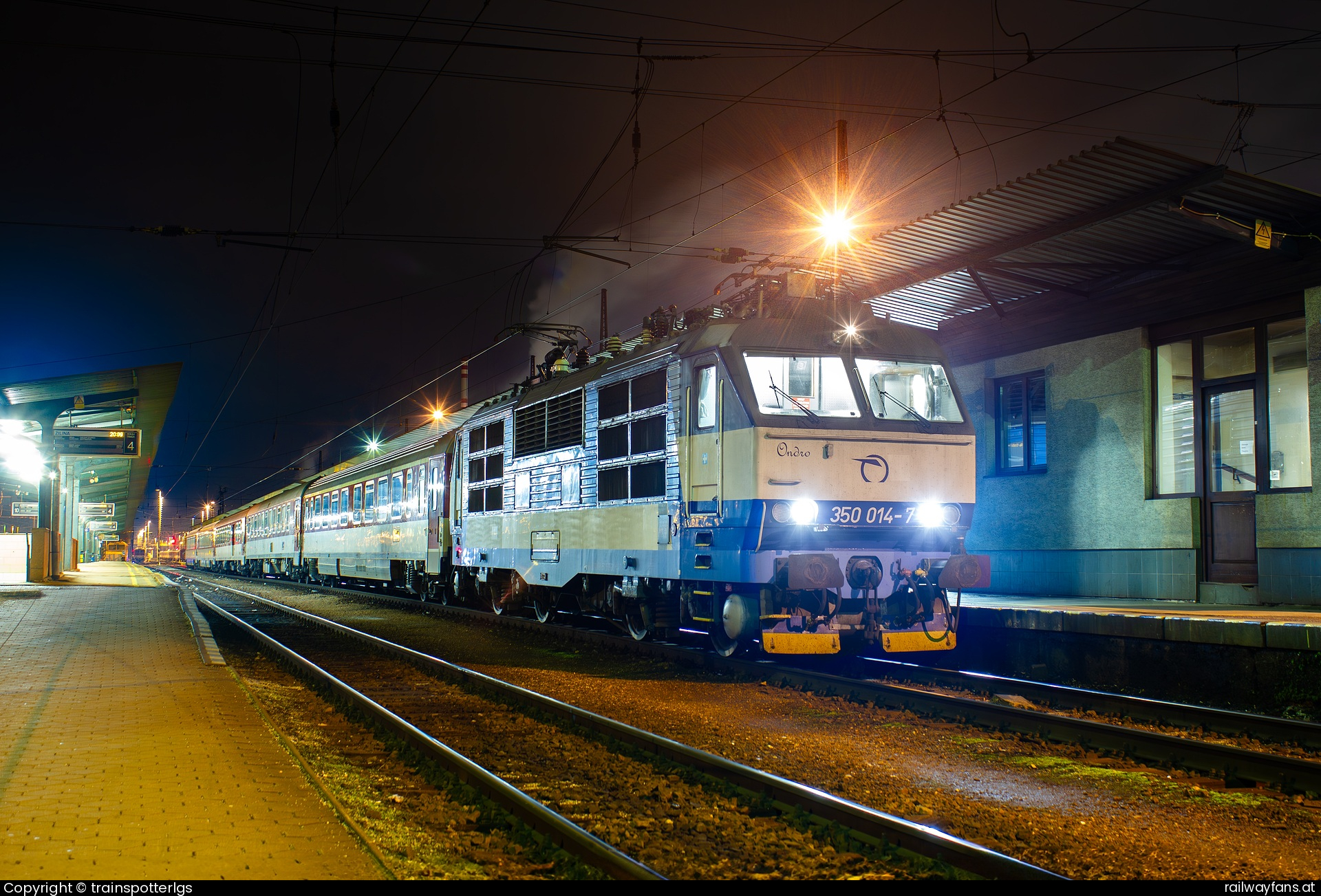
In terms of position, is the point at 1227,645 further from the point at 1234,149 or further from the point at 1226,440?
the point at 1234,149

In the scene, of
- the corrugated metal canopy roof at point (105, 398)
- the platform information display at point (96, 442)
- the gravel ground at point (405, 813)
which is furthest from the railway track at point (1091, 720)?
the platform information display at point (96, 442)

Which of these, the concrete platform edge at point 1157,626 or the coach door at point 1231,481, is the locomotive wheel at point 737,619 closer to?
the concrete platform edge at point 1157,626

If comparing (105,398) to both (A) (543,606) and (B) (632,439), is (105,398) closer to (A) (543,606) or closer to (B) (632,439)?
(A) (543,606)

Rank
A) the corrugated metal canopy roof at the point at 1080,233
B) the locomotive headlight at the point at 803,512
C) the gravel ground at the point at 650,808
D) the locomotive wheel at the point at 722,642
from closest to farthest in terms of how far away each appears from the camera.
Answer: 1. the gravel ground at the point at 650,808
2. the locomotive headlight at the point at 803,512
3. the locomotive wheel at the point at 722,642
4. the corrugated metal canopy roof at the point at 1080,233

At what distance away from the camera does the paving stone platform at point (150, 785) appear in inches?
174

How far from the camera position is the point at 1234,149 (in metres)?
14.6

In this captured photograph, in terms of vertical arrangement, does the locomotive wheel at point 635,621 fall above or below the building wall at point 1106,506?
below

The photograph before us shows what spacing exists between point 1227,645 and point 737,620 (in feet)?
15.6

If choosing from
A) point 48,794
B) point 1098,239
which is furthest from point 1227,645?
point 48,794

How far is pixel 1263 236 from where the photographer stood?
12312mm

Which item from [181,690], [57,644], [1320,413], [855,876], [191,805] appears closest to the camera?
[855,876]

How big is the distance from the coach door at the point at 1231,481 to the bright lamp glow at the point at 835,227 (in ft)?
19.0

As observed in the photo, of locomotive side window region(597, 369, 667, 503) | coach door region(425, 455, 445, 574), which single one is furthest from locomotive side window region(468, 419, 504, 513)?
locomotive side window region(597, 369, 667, 503)

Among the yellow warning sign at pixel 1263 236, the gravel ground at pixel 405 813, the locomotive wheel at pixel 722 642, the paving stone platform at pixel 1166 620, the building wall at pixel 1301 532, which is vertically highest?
the yellow warning sign at pixel 1263 236
